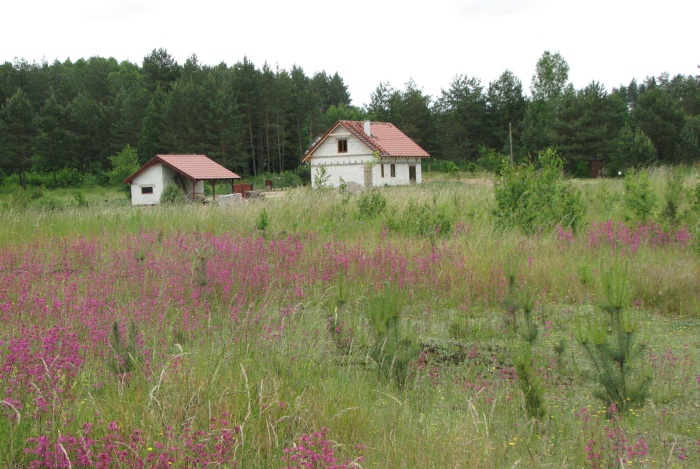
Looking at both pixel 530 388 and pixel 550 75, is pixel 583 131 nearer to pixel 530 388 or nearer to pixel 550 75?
pixel 550 75

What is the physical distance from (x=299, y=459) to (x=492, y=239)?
7.91m

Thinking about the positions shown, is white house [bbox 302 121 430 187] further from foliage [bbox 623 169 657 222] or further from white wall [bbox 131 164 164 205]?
foliage [bbox 623 169 657 222]

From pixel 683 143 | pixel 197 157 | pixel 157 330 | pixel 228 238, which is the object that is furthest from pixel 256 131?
pixel 157 330

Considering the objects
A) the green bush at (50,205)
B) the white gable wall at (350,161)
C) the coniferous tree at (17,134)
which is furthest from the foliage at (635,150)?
the coniferous tree at (17,134)

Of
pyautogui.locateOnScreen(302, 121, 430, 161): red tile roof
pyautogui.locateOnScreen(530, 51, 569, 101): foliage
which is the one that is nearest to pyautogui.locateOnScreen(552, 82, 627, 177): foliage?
pyautogui.locateOnScreen(302, 121, 430, 161): red tile roof

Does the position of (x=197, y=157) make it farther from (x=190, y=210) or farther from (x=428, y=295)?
(x=428, y=295)

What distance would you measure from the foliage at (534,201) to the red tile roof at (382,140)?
34.8m

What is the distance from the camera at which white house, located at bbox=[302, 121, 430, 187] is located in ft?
157

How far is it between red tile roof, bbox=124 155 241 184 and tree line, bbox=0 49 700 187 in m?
16.4

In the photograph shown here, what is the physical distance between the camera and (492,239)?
406 inches

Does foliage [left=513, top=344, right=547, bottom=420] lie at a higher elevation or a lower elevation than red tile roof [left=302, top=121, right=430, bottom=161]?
lower

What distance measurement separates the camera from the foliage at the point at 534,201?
1141cm

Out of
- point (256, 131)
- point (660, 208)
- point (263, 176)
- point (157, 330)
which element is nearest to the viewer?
point (157, 330)

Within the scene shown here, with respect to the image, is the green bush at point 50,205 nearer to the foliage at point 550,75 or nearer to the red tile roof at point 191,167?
the red tile roof at point 191,167
